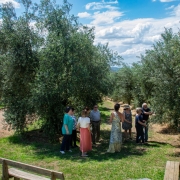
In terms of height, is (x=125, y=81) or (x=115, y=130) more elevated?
(x=125, y=81)

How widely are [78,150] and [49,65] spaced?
12.8ft

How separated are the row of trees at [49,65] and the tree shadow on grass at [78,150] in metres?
0.72

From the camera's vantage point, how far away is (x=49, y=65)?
11070mm

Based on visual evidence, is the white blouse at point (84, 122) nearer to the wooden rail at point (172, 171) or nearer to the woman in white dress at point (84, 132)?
the woman in white dress at point (84, 132)

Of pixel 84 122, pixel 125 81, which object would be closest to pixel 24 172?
pixel 84 122

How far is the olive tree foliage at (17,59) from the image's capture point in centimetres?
1218

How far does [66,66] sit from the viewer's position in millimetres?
11055

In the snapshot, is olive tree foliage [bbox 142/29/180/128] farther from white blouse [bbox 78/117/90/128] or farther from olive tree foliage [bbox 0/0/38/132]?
olive tree foliage [bbox 0/0/38/132]

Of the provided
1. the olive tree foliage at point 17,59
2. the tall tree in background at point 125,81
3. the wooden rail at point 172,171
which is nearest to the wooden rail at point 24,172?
the wooden rail at point 172,171

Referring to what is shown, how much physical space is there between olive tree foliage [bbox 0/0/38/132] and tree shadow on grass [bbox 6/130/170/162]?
990mm

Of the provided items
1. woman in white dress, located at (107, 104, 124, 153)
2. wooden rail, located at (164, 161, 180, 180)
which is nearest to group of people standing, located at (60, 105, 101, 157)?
woman in white dress, located at (107, 104, 124, 153)

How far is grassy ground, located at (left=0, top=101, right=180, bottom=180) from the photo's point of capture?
726 centimetres

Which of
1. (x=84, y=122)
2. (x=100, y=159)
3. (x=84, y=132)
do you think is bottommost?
(x=100, y=159)

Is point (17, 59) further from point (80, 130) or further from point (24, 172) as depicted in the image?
point (24, 172)
